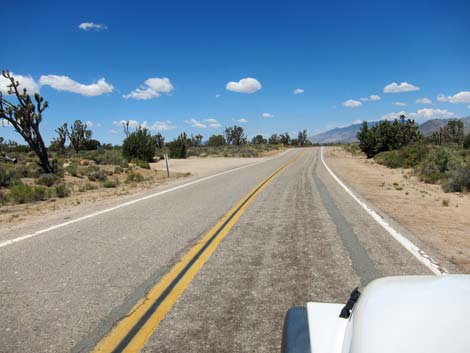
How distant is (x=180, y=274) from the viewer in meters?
4.79

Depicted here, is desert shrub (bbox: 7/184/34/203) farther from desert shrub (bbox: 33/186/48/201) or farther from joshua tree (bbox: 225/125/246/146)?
joshua tree (bbox: 225/125/246/146)

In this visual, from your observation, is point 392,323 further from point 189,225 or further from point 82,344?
point 189,225

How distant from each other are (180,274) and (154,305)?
0.91 m

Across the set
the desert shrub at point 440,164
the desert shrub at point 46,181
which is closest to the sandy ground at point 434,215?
the desert shrub at point 440,164

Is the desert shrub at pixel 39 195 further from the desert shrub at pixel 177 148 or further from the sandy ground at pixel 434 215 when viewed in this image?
the desert shrub at pixel 177 148

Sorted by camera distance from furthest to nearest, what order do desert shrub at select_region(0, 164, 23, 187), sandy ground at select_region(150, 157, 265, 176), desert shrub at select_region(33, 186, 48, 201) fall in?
1. sandy ground at select_region(150, 157, 265, 176)
2. desert shrub at select_region(0, 164, 23, 187)
3. desert shrub at select_region(33, 186, 48, 201)

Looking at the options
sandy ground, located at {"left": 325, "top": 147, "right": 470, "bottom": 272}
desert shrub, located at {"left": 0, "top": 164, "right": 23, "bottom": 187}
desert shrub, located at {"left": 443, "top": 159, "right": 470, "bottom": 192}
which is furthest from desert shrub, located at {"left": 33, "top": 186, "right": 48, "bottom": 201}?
desert shrub, located at {"left": 443, "top": 159, "right": 470, "bottom": 192}

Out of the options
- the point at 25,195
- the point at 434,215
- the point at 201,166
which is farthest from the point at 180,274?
the point at 201,166

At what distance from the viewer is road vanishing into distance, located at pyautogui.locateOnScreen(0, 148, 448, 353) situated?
132 inches

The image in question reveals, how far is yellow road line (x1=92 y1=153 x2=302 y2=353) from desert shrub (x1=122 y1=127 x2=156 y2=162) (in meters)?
37.9

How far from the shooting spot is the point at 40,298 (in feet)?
13.5

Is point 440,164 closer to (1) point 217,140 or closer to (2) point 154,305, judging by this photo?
(2) point 154,305

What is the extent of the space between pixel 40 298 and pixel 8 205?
10.2 metres

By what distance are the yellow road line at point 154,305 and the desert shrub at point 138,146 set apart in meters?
37.9
